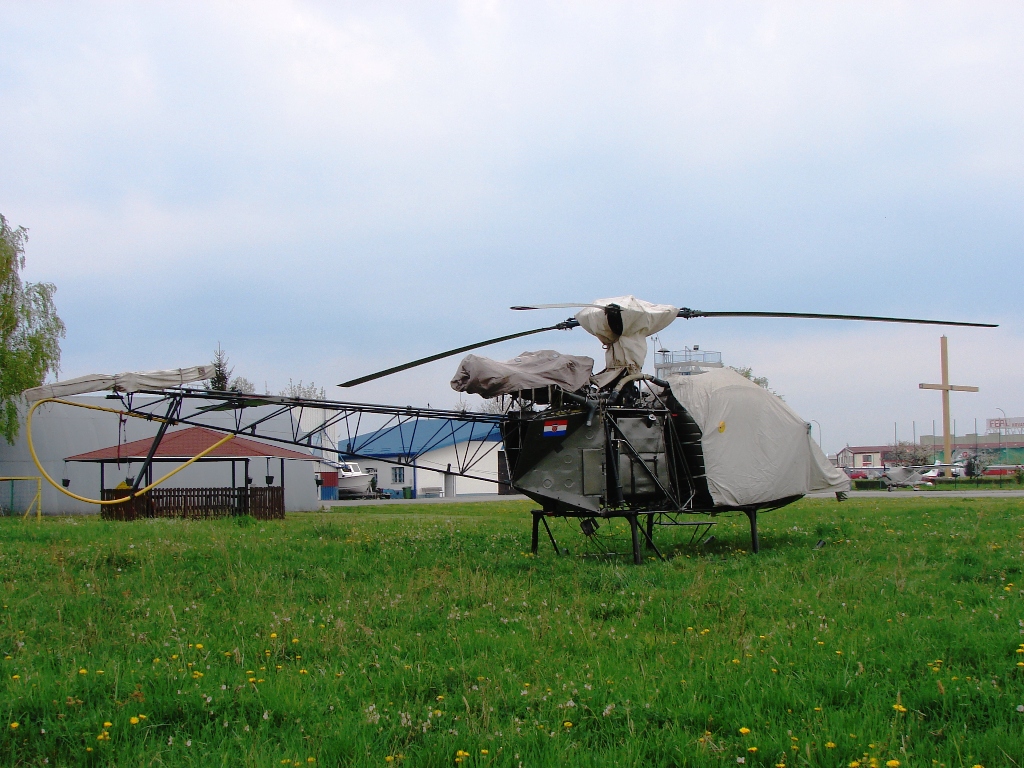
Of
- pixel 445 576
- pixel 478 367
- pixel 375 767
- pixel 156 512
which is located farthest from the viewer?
pixel 156 512

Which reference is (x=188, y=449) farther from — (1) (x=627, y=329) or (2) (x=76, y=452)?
(1) (x=627, y=329)

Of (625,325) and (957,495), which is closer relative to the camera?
(625,325)

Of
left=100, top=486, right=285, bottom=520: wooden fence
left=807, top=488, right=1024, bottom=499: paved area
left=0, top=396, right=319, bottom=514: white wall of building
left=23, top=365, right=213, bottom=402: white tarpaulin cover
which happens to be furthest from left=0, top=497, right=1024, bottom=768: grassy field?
left=0, top=396, right=319, bottom=514: white wall of building

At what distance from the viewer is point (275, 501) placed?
30.9 m

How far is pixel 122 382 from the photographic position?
455 inches

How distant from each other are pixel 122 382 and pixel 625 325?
762 cm

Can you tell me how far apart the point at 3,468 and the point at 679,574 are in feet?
119

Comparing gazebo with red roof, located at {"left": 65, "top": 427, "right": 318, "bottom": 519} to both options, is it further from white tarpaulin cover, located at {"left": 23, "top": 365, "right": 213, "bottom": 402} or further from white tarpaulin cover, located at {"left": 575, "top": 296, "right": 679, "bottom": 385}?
white tarpaulin cover, located at {"left": 575, "top": 296, "right": 679, "bottom": 385}

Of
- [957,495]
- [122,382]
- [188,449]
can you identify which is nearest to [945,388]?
[957,495]

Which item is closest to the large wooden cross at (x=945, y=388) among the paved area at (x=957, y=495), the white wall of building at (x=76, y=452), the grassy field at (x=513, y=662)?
the paved area at (x=957, y=495)

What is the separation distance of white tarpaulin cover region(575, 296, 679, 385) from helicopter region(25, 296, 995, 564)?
19 millimetres

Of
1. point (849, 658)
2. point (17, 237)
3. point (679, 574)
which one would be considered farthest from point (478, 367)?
point (17, 237)

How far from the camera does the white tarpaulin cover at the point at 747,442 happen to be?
13930mm

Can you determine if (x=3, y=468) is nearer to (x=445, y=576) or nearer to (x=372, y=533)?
(x=372, y=533)
